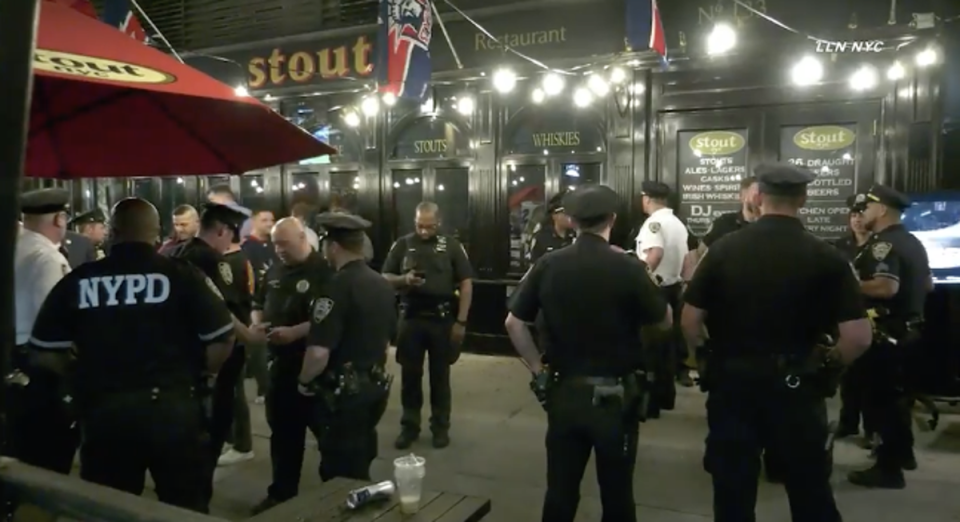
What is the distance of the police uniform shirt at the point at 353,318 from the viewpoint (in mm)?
4281

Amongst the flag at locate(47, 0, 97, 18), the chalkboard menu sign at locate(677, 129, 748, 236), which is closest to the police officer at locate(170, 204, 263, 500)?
the flag at locate(47, 0, 97, 18)

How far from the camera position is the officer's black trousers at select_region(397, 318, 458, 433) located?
21.6 feet

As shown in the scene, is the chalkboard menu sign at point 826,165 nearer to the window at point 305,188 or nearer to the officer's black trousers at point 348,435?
the officer's black trousers at point 348,435

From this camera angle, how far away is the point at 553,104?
32.6 feet

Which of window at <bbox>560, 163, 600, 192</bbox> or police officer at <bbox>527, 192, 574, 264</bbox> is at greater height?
window at <bbox>560, 163, 600, 192</bbox>

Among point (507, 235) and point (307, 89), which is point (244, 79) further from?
point (507, 235)

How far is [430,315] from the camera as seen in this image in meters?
6.65

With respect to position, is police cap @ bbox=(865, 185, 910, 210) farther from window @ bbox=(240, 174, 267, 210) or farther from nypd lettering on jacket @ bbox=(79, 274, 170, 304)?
window @ bbox=(240, 174, 267, 210)

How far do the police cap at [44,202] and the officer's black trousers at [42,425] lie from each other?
38.6 inches

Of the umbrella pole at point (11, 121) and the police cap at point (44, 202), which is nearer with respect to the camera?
the umbrella pole at point (11, 121)

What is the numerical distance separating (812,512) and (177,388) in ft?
9.35


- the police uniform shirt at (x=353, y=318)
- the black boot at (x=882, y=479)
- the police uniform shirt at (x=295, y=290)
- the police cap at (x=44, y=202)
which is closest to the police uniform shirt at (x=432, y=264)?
the police uniform shirt at (x=295, y=290)

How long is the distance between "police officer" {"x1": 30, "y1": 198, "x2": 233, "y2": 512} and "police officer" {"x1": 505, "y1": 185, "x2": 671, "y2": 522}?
62.2 inches

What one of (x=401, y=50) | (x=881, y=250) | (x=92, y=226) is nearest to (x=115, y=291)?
(x=881, y=250)
